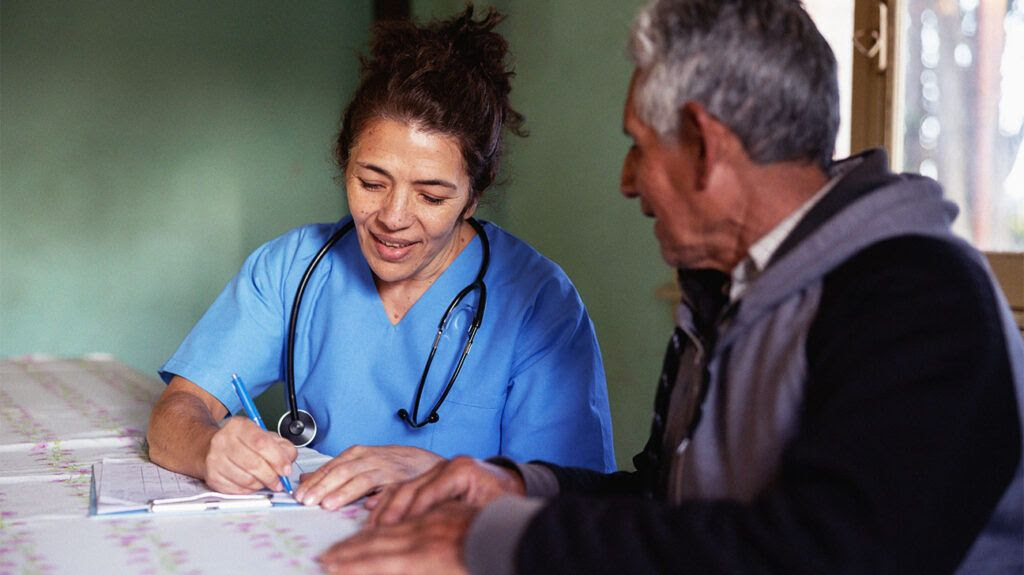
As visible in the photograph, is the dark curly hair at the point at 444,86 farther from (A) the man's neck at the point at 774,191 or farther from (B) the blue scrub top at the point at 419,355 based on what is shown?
(A) the man's neck at the point at 774,191

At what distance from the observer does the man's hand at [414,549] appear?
83cm

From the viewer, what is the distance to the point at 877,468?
0.71m

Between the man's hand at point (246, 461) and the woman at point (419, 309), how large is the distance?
25cm

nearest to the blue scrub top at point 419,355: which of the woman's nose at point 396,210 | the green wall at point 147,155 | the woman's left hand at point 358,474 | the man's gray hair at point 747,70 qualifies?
the woman's nose at point 396,210

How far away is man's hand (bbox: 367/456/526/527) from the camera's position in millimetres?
1003

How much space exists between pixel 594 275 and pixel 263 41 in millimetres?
1795

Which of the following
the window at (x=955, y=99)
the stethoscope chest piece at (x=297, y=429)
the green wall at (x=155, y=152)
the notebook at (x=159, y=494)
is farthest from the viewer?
the green wall at (x=155, y=152)

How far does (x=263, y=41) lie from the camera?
12.9 feet

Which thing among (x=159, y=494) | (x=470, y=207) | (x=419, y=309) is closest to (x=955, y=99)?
(x=470, y=207)

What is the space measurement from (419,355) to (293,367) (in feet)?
0.65

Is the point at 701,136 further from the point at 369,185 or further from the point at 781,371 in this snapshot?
the point at 369,185

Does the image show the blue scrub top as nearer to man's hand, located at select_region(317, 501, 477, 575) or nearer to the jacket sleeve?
man's hand, located at select_region(317, 501, 477, 575)

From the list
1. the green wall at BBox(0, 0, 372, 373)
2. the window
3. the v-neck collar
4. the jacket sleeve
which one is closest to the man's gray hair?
the jacket sleeve

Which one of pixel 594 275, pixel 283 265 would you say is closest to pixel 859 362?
pixel 283 265
